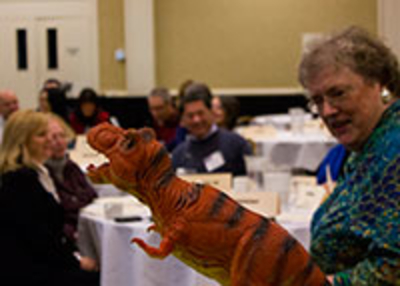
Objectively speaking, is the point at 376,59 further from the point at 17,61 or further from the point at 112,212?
the point at 112,212

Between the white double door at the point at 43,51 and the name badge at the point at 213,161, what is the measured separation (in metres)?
1.81

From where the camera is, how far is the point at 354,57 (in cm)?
122

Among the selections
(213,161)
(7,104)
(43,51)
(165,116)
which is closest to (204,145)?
(213,161)

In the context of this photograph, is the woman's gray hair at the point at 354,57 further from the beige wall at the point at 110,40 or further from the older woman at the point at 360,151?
the beige wall at the point at 110,40

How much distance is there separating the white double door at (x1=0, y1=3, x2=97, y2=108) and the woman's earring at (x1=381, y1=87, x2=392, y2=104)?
26.2 inches

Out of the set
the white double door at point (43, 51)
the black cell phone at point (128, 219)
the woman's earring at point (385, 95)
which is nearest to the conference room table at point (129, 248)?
the black cell phone at point (128, 219)

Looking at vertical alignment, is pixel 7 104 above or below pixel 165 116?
above

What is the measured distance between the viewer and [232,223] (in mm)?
646

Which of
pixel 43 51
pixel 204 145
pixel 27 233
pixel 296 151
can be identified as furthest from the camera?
pixel 296 151

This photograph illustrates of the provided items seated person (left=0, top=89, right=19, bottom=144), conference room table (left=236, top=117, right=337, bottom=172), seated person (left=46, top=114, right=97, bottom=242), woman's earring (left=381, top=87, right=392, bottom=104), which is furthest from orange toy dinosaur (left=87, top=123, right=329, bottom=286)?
conference room table (left=236, top=117, right=337, bottom=172)

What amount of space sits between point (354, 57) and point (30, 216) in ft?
5.68

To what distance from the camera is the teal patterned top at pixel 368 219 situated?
3.20ft

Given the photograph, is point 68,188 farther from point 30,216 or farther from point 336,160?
point 336,160

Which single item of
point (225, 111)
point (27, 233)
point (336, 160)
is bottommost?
point (27, 233)
